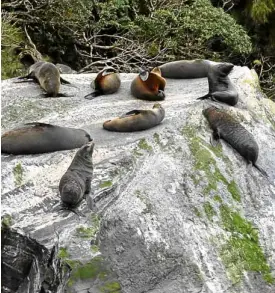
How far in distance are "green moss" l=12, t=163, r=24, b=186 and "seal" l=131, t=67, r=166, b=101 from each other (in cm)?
219

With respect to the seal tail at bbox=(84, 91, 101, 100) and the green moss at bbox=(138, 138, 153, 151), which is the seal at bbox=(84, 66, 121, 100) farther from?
the green moss at bbox=(138, 138, 153, 151)

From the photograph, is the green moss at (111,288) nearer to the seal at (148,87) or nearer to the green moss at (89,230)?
the green moss at (89,230)

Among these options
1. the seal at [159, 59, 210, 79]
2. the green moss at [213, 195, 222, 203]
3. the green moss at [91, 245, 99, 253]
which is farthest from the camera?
the seal at [159, 59, 210, 79]

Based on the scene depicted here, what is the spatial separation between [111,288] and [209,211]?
3.76 feet

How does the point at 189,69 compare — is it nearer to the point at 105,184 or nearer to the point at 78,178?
the point at 105,184

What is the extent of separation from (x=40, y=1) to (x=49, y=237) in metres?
8.08

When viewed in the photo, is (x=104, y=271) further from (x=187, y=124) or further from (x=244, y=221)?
(x=187, y=124)

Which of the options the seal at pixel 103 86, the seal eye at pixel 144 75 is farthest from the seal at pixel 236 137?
the seal at pixel 103 86

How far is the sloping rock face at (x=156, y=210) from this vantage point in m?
4.41

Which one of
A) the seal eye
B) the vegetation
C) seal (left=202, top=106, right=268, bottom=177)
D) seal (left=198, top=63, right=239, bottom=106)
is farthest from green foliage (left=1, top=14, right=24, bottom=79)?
seal (left=202, top=106, right=268, bottom=177)

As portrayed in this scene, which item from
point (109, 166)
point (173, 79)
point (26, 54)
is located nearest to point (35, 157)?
point (109, 166)

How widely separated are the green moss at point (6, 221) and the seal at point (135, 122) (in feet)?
5.17

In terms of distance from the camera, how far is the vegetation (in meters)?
11.8

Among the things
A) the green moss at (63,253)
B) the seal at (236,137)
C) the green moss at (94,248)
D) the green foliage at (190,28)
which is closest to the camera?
the green moss at (63,253)
